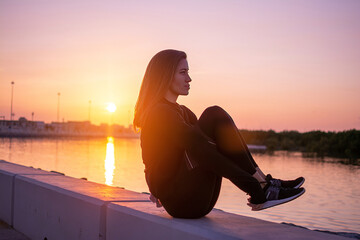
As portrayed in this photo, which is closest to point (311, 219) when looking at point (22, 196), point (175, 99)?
point (22, 196)

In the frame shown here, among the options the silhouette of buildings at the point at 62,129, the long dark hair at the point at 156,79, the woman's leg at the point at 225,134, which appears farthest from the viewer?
the silhouette of buildings at the point at 62,129

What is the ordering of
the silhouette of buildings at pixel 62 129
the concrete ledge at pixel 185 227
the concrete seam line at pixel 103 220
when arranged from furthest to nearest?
1. the silhouette of buildings at pixel 62 129
2. the concrete seam line at pixel 103 220
3. the concrete ledge at pixel 185 227

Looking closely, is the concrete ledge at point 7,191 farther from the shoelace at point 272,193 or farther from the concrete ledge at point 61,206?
the shoelace at point 272,193

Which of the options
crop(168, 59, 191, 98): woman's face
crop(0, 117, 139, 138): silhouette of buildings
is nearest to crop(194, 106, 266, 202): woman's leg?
crop(168, 59, 191, 98): woman's face

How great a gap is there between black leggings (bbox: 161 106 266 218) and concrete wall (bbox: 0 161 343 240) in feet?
0.35

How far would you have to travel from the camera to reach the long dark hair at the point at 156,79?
2.83 meters

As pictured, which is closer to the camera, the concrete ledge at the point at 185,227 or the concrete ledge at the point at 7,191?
the concrete ledge at the point at 185,227

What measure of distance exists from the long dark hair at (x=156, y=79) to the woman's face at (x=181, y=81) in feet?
0.10

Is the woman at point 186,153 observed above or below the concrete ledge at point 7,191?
above

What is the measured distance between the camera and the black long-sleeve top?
2.51 m

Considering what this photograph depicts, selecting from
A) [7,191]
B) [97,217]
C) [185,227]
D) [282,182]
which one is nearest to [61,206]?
[97,217]

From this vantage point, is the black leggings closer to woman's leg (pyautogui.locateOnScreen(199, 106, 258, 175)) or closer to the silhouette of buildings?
woman's leg (pyautogui.locateOnScreen(199, 106, 258, 175))

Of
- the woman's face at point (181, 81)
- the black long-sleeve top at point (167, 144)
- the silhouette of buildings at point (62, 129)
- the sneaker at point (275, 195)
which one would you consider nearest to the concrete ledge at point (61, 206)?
the black long-sleeve top at point (167, 144)

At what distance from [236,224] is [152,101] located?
926 millimetres
